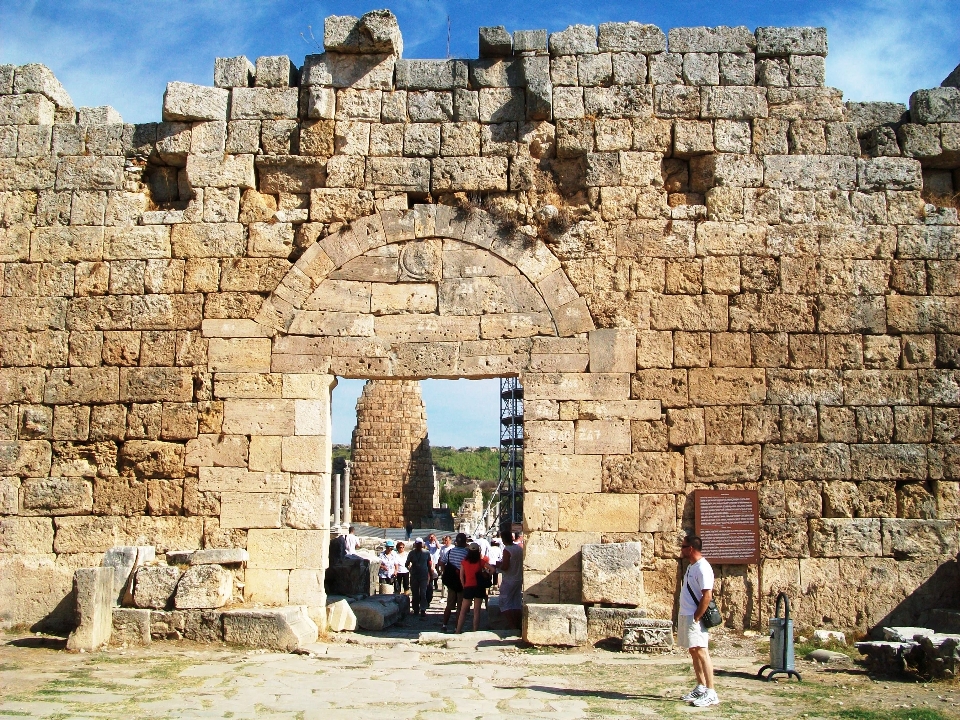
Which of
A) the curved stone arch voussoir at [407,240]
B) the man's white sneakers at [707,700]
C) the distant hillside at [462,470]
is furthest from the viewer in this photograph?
the distant hillside at [462,470]

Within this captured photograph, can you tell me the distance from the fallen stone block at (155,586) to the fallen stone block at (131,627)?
0.10 meters

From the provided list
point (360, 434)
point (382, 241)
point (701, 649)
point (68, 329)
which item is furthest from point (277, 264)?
point (360, 434)

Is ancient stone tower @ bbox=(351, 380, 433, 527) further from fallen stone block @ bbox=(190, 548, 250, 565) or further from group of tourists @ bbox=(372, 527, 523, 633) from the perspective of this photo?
fallen stone block @ bbox=(190, 548, 250, 565)

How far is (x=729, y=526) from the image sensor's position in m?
7.70

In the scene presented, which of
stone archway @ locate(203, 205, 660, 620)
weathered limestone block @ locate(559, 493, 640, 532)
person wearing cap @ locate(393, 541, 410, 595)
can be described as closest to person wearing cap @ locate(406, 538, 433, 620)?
person wearing cap @ locate(393, 541, 410, 595)

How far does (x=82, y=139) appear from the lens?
8.67m

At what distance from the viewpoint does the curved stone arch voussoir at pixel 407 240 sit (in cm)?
817

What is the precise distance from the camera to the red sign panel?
7684 millimetres

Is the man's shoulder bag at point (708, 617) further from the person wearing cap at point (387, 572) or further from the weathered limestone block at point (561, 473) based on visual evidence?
A: the person wearing cap at point (387, 572)

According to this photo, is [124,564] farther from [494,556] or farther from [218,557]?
[494,556]

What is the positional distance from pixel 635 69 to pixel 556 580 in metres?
4.54

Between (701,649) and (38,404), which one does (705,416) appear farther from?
(38,404)

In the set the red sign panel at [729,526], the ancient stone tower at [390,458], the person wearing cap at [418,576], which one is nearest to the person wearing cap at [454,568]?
the person wearing cap at [418,576]

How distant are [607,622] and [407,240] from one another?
3.66 meters
